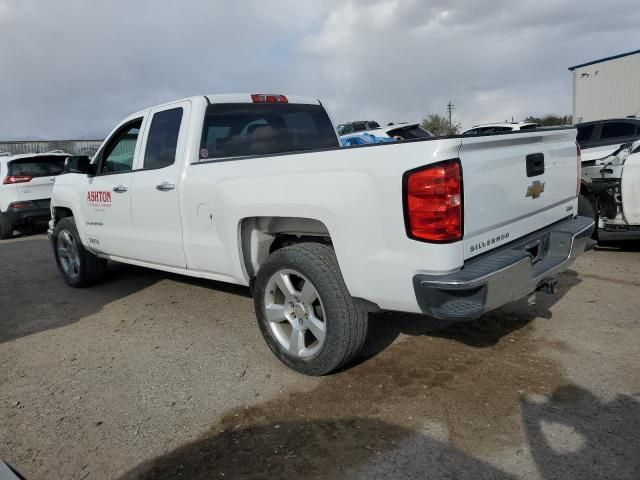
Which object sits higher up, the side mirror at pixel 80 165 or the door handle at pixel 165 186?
the side mirror at pixel 80 165

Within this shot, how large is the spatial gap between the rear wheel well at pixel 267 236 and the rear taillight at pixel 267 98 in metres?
1.51

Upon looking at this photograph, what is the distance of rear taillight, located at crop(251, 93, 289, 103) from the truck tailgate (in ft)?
7.96

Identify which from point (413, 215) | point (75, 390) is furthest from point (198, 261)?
point (413, 215)

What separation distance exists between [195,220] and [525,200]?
2426 mm

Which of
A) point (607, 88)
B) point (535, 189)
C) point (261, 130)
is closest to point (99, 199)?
point (261, 130)

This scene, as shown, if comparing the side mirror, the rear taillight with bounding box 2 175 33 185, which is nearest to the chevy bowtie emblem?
the side mirror

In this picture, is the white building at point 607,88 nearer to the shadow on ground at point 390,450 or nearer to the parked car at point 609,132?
the parked car at point 609,132

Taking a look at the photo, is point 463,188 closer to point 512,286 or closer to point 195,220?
point 512,286

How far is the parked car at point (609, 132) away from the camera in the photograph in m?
10.8

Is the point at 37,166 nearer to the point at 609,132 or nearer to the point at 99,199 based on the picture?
the point at 99,199

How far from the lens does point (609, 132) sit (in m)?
11.2

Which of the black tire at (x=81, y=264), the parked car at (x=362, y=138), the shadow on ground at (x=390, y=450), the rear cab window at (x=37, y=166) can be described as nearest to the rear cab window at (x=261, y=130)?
the shadow on ground at (x=390, y=450)

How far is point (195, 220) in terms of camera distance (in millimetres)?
4195

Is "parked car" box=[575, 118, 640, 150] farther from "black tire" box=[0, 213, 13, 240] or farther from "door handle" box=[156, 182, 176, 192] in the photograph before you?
"black tire" box=[0, 213, 13, 240]
